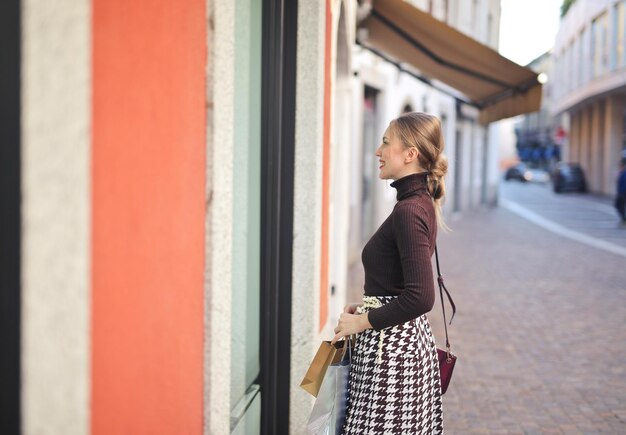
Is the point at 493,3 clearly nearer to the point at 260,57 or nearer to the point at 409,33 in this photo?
the point at 409,33

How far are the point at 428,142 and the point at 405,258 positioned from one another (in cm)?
43

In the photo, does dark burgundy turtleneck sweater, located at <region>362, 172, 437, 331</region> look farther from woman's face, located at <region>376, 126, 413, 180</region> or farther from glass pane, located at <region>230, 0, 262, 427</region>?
glass pane, located at <region>230, 0, 262, 427</region>

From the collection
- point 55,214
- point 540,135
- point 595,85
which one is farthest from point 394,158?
point 540,135

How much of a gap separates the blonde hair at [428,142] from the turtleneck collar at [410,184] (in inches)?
1.4

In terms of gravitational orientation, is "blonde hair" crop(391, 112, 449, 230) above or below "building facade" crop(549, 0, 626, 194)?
below

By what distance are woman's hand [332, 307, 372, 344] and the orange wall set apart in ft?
1.63

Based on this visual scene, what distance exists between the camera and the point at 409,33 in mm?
8945

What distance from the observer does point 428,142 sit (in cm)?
259

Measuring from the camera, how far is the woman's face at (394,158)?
260 cm

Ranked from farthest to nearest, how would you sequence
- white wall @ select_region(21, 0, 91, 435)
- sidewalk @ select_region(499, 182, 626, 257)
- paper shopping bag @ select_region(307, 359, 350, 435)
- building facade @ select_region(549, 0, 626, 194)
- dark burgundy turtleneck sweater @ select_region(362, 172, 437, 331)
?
1. building facade @ select_region(549, 0, 626, 194)
2. sidewalk @ select_region(499, 182, 626, 257)
3. paper shopping bag @ select_region(307, 359, 350, 435)
4. dark burgundy turtleneck sweater @ select_region(362, 172, 437, 331)
5. white wall @ select_region(21, 0, 91, 435)

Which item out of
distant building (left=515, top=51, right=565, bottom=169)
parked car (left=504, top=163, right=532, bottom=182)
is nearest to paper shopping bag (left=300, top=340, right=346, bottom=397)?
parked car (left=504, top=163, right=532, bottom=182)

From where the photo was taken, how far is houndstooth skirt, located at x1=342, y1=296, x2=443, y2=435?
8.46 ft

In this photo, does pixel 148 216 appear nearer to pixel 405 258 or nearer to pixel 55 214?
pixel 55 214

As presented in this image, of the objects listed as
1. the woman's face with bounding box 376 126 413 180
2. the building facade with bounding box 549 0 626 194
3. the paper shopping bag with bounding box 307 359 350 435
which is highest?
the building facade with bounding box 549 0 626 194
